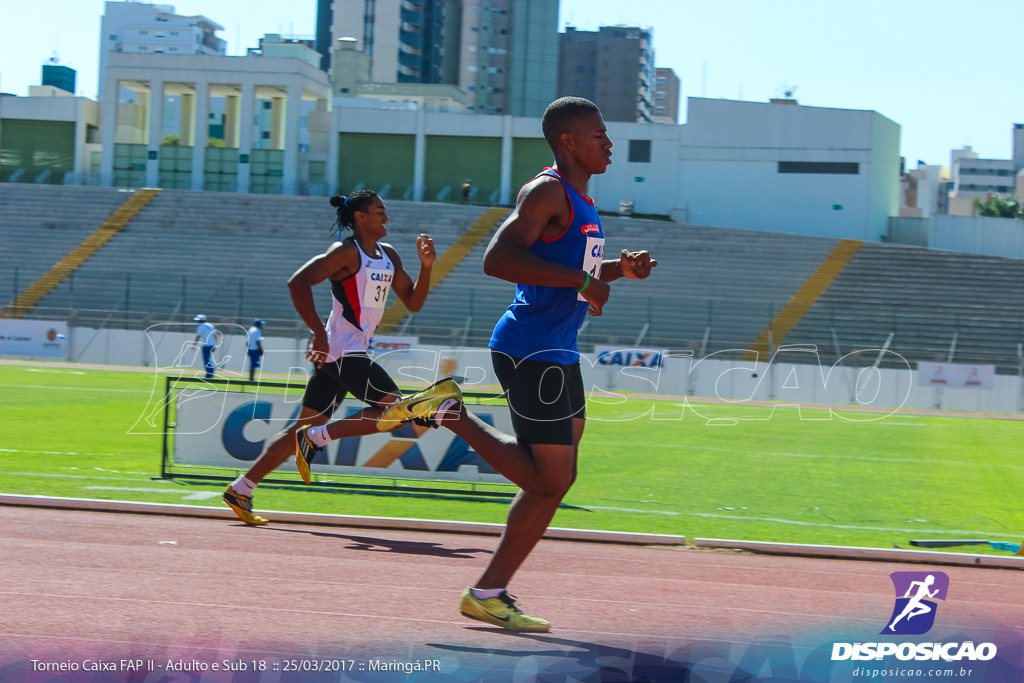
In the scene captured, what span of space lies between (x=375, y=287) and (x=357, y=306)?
166 millimetres

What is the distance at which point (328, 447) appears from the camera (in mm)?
8297

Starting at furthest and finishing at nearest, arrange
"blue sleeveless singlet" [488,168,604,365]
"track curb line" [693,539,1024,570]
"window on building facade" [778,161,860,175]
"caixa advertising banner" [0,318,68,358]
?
"window on building facade" [778,161,860,175] → "caixa advertising banner" [0,318,68,358] → "track curb line" [693,539,1024,570] → "blue sleeveless singlet" [488,168,604,365]

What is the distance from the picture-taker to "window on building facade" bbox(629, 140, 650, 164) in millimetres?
51750

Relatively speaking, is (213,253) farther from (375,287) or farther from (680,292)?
(375,287)

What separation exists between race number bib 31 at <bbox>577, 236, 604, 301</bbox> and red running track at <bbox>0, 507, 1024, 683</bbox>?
1.41m

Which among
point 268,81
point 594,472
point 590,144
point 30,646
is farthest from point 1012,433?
point 268,81

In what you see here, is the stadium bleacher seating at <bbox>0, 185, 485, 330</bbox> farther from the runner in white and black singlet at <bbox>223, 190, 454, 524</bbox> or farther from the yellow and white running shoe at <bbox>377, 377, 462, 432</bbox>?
the yellow and white running shoe at <bbox>377, 377, 462, 432</bbox>

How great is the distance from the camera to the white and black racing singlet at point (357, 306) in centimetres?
649

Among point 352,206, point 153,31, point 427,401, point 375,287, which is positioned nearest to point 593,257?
point 427,401

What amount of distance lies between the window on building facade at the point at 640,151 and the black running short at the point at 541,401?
48913 millimetres

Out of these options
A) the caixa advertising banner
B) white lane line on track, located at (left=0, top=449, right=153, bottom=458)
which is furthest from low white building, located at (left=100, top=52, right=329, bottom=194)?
white lane line on track, located at (left=0, top=449, right=153, bottom=458)

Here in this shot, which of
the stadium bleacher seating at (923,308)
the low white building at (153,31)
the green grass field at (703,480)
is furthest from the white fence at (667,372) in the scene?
the low white building at (153,31)

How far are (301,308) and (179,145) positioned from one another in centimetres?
5189

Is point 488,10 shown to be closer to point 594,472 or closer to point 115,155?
point 115,155
